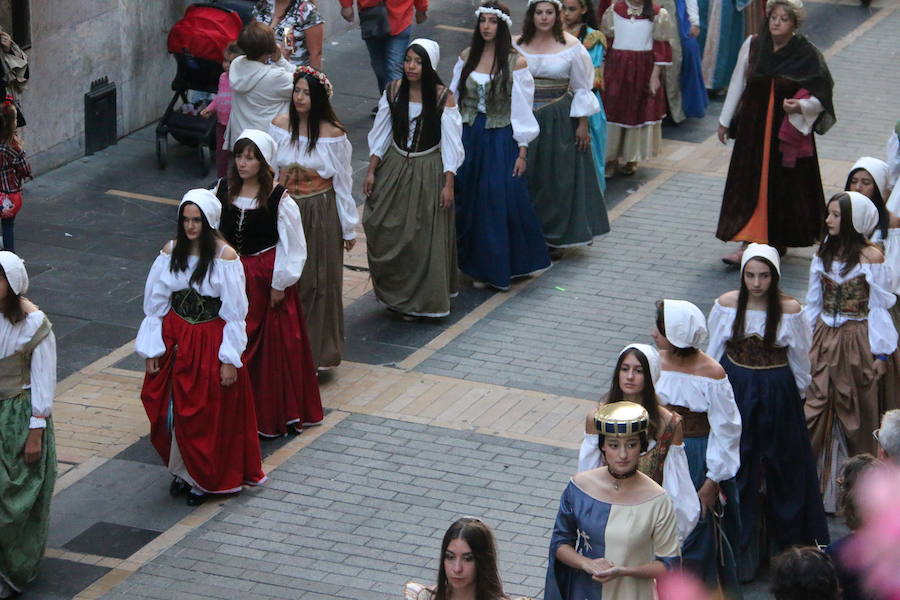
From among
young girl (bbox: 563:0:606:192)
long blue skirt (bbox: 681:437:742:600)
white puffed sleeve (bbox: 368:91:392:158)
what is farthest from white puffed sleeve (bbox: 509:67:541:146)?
long blue skirt (bbox: 681:437:742:600)

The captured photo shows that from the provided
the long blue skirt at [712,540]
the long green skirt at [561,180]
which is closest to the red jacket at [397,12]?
the long green skirt at [561,180]

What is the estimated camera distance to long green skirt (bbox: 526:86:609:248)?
42.3ft

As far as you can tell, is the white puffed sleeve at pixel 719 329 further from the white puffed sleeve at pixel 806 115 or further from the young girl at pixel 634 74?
the young girl at pixel 634 74

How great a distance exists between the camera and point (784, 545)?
29.5 feet

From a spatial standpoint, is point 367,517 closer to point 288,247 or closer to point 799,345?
point 288,247

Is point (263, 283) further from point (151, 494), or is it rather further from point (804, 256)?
point (804, 256)

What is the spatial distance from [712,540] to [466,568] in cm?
215

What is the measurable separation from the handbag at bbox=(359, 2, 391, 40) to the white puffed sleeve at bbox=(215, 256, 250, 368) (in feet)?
23.3

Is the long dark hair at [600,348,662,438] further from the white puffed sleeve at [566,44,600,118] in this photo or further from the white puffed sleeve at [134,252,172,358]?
the white puffed sleeve at [566,44,600,118]

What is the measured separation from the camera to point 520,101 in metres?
12.1

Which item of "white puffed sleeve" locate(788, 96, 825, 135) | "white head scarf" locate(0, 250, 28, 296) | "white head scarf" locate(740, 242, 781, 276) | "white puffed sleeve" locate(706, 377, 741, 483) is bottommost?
"white puffed sleeve" locate(706, 377, 741, 483)

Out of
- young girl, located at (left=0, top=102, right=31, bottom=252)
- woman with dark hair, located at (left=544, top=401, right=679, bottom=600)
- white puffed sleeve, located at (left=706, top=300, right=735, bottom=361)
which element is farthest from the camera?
young girl, located at (left=0, top=102, right=31, bottom=252)

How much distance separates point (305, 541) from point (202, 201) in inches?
74.3

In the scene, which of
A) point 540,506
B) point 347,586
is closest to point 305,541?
point 347,586
